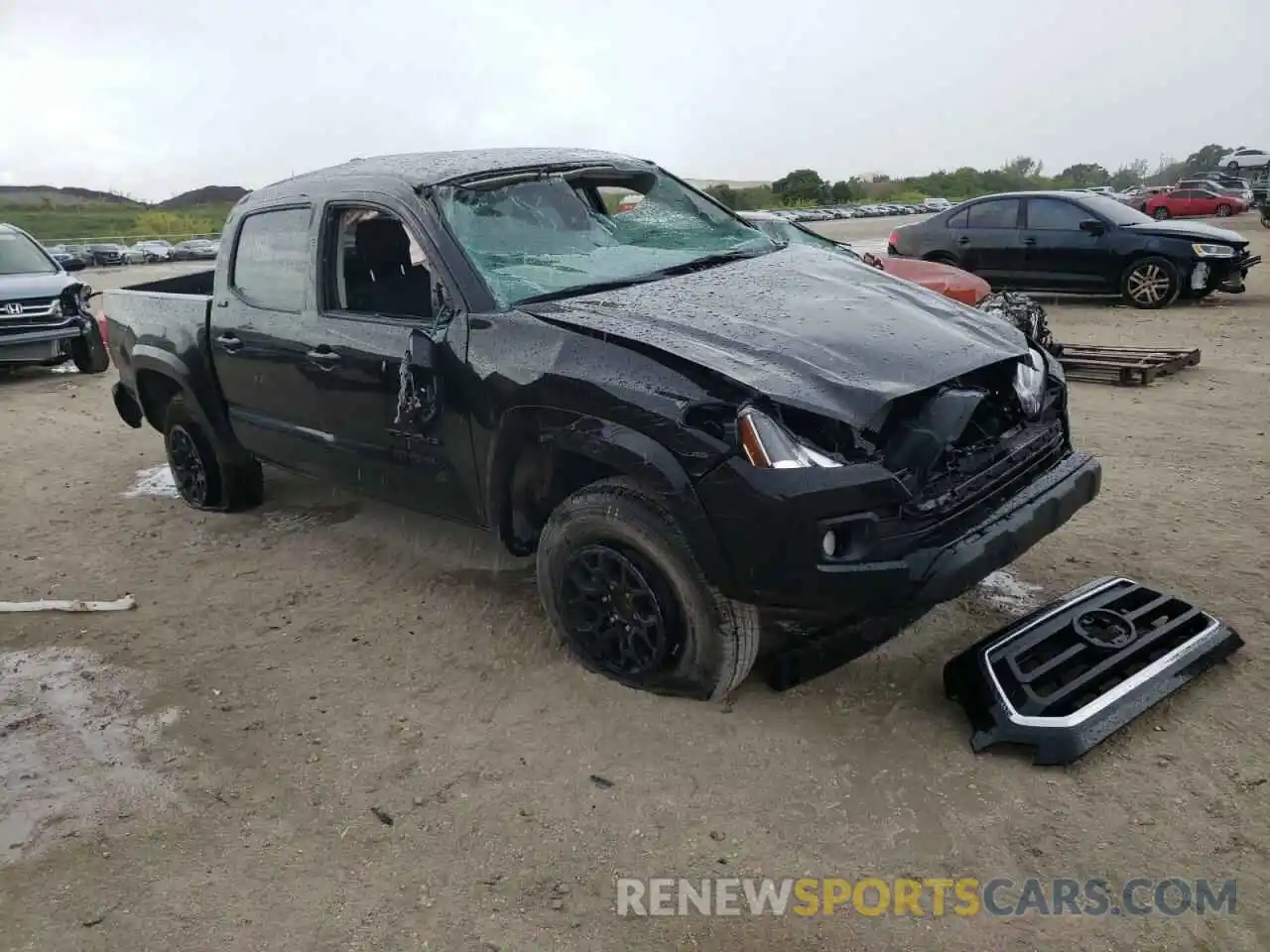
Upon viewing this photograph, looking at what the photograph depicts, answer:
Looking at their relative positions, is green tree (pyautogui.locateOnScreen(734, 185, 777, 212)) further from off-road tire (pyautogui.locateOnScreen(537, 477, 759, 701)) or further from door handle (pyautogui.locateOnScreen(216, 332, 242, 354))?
off-road tire (pyautogui.locateOnScreen(537, 477, 759, 701))

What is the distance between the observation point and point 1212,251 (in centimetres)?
1128

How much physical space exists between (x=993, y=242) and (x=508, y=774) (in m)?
Result: 11.0

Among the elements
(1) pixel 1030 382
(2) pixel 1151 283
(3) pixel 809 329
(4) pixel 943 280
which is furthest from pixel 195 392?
(2) pixel 1151 283

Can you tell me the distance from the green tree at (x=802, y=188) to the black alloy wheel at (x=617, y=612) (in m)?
72.6

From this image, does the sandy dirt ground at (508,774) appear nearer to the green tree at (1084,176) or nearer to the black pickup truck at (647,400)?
the black pickup truck at (647,400)

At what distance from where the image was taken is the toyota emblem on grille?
10.8ft

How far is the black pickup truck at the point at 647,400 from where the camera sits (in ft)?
9.33

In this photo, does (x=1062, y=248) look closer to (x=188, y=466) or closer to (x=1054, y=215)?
(x=1054, y=215)

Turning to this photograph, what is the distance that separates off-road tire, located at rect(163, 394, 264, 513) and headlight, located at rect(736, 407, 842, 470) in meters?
3.65

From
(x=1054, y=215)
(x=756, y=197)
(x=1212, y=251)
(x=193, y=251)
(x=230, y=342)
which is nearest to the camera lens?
(x=230, y=342)

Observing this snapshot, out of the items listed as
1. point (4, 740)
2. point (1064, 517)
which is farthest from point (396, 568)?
point (1064, 517)

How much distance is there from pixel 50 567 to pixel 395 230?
268cm

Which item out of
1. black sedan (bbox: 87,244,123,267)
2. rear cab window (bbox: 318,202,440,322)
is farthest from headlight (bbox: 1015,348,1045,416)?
black sedan (bbox: 87,244,123,267)

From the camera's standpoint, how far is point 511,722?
3324 millimetres
